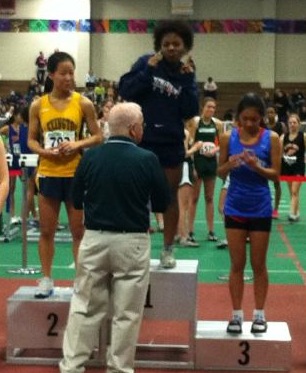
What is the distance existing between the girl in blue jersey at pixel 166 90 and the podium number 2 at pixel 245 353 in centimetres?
102

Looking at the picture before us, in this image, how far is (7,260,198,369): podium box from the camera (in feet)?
18.9

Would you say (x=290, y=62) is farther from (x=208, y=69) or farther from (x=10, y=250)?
(x=10, y=250)

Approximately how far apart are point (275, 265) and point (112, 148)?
4790mm

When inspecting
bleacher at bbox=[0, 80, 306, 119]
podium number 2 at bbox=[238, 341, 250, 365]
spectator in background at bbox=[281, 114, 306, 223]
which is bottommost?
podium number 2 at bbox=[238, 341, 250, 365]

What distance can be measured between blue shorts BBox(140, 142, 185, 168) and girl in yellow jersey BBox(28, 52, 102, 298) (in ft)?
1.37

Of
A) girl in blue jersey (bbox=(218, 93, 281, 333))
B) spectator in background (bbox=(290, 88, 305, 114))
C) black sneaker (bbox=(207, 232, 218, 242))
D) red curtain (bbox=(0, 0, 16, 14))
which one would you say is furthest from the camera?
red curtain (bbox=(0, 0, 16, 14))

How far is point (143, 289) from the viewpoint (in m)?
5.01

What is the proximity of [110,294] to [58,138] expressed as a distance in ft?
4.02

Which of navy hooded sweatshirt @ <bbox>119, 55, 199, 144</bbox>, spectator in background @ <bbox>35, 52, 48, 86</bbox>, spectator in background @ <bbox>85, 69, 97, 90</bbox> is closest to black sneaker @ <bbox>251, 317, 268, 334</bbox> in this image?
navy hooded sweatshirt @ <bbox>119, 55, 199, 144</bbox>

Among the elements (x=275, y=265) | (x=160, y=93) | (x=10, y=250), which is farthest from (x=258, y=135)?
(x=10, y=250)

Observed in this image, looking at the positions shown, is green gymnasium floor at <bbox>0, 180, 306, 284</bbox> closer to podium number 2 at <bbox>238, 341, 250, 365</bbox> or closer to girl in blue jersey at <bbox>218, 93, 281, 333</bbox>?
podium number 2 at <bbox>238, 341, 250, 365</bbox>

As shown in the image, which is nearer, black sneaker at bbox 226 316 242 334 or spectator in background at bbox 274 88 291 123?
black sneaker at bbox 226 316 242 334

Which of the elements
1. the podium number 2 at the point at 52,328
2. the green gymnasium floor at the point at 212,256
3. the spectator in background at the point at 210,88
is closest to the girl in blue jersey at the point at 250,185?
the podium number 2 at the point at 52,328

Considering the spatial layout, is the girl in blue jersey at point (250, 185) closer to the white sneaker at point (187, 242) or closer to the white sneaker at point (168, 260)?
the white sneaker at point (168, 260)
